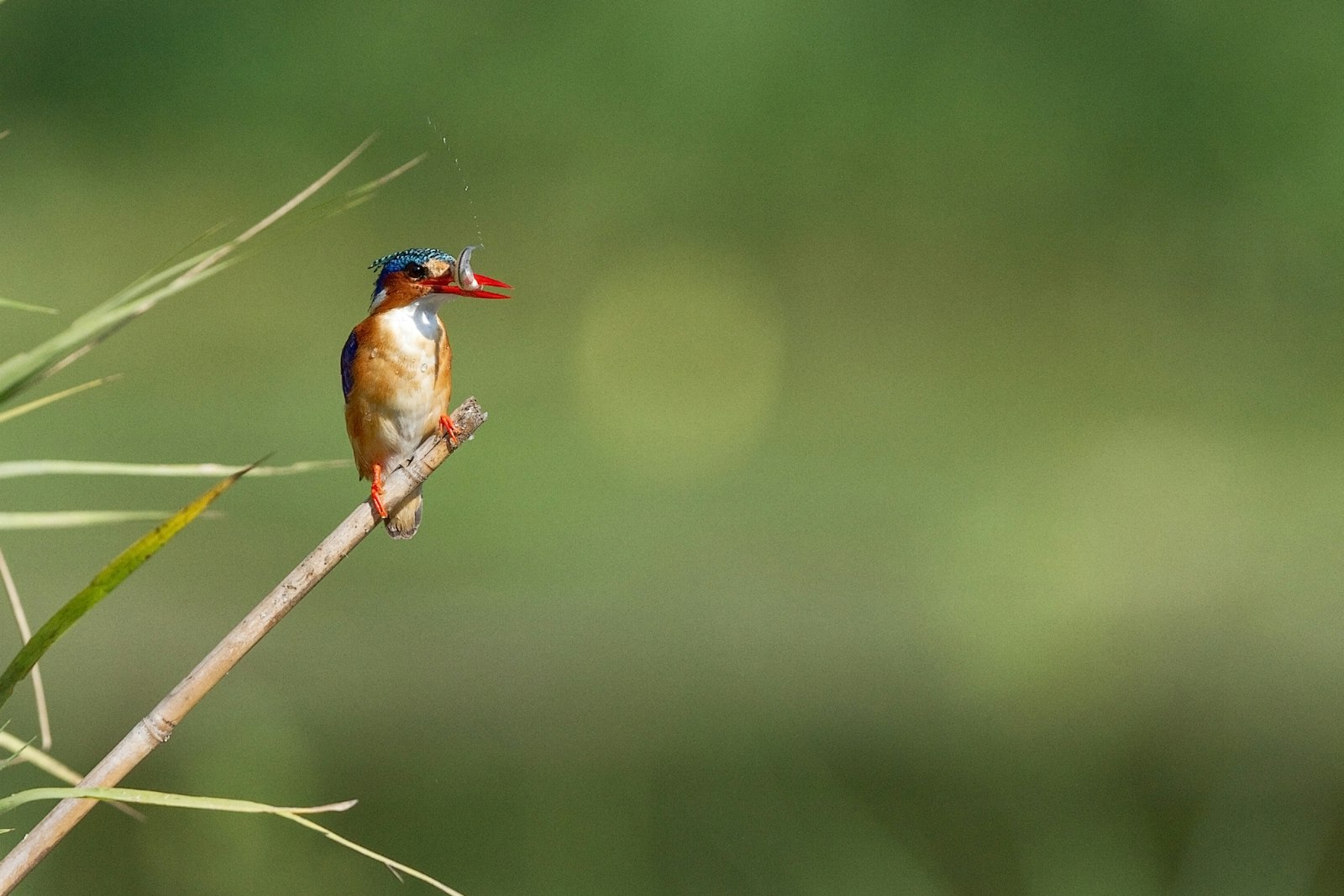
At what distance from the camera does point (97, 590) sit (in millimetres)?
566

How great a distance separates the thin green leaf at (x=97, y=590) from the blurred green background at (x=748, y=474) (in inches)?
57.2

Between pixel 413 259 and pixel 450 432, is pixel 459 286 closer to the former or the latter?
pixel 450 432

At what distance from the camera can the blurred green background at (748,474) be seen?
7.04 feet

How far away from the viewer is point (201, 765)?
2.07 meters

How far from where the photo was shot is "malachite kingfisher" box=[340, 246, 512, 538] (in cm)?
96

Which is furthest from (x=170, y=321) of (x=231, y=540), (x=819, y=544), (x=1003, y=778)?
(x=1003, y=778)

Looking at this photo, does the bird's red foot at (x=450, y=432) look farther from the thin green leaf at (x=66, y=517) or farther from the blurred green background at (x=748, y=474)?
the blurred green background at (x=748, y=474)

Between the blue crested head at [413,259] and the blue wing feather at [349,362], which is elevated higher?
the blue wing feather at [349,362]

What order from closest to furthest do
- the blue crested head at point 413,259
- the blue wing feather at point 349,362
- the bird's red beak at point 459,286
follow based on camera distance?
1. the bird's red beak at point 459,286
2. the blue crested head at point 413,259
3. the blue wing feather at point 349,362

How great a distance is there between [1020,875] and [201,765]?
43.2 inches

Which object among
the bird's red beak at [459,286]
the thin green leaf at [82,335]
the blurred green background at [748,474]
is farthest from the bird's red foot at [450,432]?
the blurred green background at [748,474]

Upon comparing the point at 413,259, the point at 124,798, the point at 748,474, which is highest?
the point at 748,474

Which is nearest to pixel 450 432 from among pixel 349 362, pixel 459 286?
pixel 459 286

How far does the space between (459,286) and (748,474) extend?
2.44 meters
